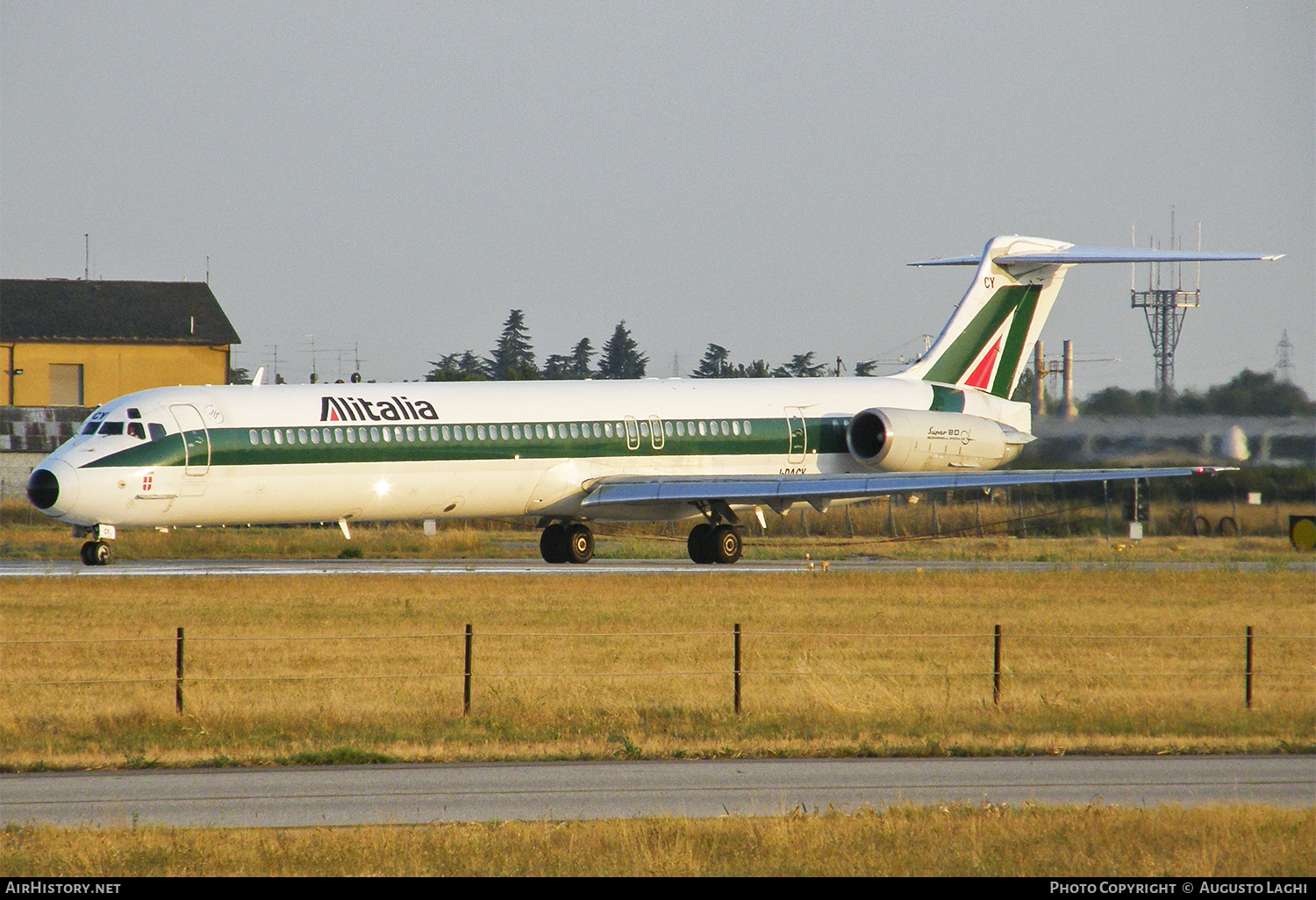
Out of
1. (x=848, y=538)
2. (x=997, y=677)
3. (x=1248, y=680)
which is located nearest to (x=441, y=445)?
(x=997, y=677)

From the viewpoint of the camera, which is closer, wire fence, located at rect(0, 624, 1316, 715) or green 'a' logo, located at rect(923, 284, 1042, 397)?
wire fence, located at rect(0, 624, 1316, 715)

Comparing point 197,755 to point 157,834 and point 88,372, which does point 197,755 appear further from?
point 88,372

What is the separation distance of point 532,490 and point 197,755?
18993 millimetres

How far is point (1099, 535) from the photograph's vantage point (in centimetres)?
4681

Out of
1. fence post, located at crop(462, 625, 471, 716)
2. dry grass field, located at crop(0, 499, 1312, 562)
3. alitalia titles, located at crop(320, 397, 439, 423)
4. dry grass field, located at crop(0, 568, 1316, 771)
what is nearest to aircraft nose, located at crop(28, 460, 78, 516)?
dry grass field, located at crop(0, 568, 1316, 771)

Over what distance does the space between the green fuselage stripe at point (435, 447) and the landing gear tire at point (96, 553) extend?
2570 millimetres

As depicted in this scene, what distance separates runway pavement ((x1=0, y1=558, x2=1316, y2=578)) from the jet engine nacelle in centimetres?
231

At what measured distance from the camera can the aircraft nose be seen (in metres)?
29.5

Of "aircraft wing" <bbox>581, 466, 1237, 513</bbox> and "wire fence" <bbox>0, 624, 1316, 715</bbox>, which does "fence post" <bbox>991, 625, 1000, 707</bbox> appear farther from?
"aircraft wing" <bbox>581, 466, 1237, 513</bbox>

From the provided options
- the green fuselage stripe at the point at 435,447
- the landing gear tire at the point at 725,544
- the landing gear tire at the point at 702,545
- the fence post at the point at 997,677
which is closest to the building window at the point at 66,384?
the green fuselage stripe at the point at 435,447

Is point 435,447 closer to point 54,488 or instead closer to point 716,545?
point 716,545

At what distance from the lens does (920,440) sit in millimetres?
36281

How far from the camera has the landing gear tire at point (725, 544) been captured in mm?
35406

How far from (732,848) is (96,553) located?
77.6 ft
